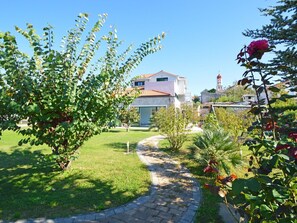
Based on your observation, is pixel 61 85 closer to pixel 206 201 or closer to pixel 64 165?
pixel 64 165

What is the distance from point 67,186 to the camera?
20.7 ft

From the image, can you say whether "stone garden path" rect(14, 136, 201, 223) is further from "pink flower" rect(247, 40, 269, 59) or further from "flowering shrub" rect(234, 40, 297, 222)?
"pink flower" rect(247, 40, 269, 59)

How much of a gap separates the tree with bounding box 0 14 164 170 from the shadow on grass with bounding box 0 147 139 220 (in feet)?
3.40

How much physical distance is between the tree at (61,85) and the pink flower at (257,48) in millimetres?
3297

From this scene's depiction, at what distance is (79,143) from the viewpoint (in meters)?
6.78

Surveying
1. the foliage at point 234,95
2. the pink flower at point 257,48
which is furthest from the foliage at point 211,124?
the foliage at point 234,95

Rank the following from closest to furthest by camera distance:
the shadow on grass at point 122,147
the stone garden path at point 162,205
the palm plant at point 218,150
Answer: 1. the stone garden path at point 162,205
2. the palm plant at point 218,150
3. the shadow on grass at point 122,147

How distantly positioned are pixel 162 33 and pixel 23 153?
31.6 ft

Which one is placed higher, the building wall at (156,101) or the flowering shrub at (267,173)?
the building wall at (156,101)

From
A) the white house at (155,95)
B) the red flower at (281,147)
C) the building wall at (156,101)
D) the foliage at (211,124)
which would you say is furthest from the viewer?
the white house at (155,95)

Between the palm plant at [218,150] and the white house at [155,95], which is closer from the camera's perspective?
the palm plant at [218,150]

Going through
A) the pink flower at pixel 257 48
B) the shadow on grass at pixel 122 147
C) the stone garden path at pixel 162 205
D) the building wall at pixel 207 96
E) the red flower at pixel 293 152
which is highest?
the building wall at pixel 207 96

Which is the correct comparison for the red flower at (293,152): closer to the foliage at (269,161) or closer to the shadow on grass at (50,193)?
the foliage at (269,161)

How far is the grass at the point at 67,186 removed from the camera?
4.93 meters
